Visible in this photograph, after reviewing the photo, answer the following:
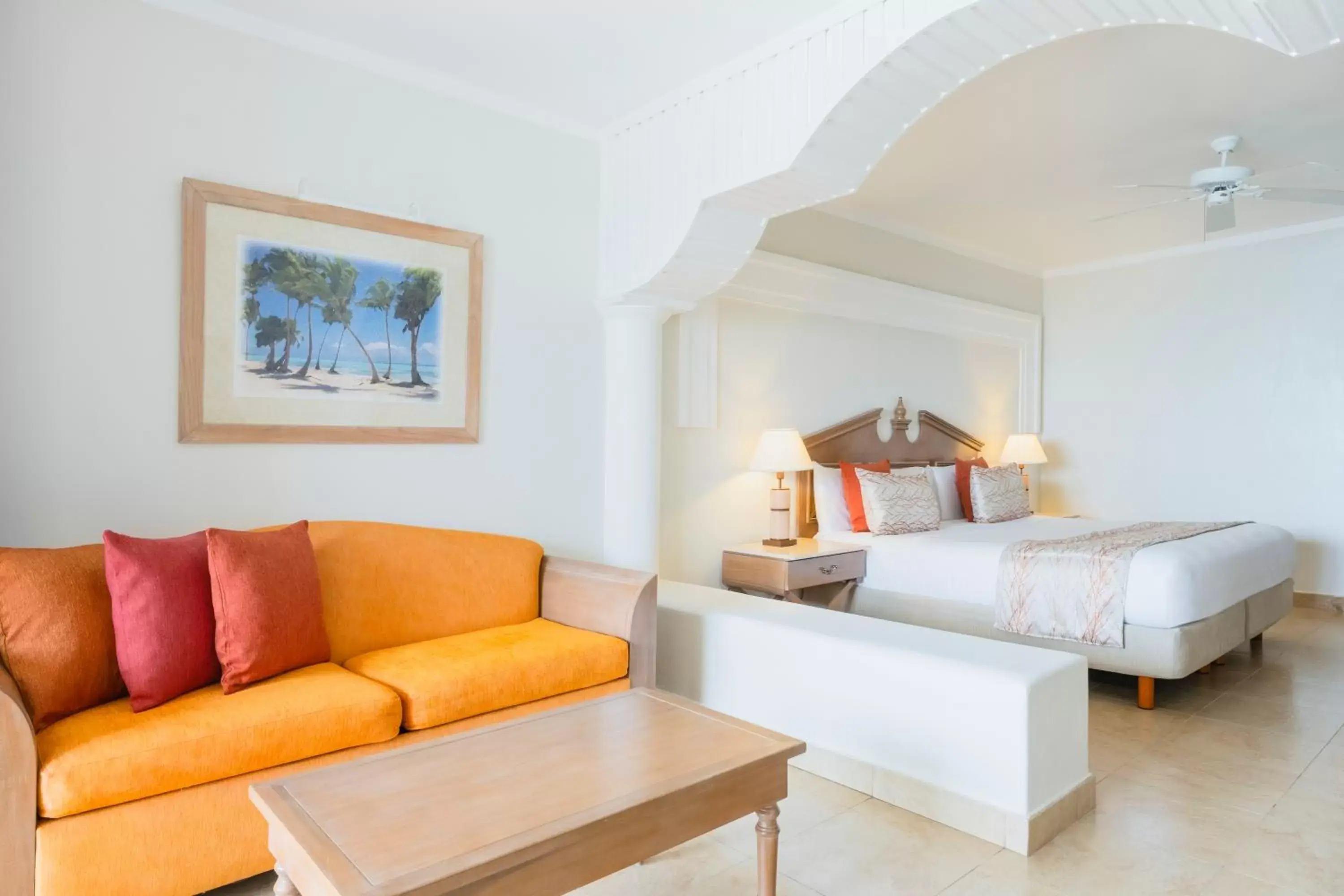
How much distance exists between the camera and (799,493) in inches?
187

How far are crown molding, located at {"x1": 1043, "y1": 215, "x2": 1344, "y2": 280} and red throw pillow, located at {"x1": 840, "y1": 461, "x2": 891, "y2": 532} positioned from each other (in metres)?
3.23

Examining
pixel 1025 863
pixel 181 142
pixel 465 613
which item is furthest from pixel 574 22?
pixel 1025 863

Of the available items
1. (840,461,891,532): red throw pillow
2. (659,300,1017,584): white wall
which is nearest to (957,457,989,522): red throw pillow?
(659,300,1017,584): white wall

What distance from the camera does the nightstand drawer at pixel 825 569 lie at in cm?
406

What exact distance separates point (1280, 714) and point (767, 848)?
A: 2842 millimetres

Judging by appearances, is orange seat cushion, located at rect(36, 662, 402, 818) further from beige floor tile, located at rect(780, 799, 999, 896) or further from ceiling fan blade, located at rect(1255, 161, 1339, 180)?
ceiling fan blade, located at rect(1255, 161, 1339, 180)

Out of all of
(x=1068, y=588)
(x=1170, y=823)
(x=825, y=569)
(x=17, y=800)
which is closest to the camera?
(x=17, y=800)

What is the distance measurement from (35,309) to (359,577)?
1238mm

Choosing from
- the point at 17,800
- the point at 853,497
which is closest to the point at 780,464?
the point at 853,497

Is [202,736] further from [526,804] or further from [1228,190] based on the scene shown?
[1228,190]

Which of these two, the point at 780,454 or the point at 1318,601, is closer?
the point at 780,454

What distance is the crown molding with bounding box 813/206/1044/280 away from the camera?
5172 mm

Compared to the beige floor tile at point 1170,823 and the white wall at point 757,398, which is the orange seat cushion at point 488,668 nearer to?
the white wall at point 757,398

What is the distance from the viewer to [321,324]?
3.00 metres
